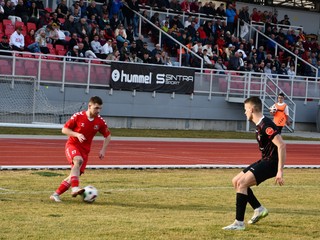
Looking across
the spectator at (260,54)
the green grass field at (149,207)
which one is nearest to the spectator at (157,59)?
the spectator at (260,54)

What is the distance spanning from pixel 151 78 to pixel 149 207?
21.6m

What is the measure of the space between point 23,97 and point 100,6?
31.4 feet

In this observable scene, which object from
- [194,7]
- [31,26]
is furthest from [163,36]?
[31,26]

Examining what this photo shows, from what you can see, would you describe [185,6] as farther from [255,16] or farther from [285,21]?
[285,21]

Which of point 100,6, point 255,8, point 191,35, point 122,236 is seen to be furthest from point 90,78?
point 122,236

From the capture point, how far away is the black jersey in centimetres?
1067

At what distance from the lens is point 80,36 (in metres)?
33.0

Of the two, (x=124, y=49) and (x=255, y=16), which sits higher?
(x=255, y=16)

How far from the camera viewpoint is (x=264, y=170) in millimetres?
10898

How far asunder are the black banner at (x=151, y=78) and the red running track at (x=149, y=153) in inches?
242

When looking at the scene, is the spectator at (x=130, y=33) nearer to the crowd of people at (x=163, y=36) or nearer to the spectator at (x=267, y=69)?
the crowd of people at (x=163, y=36)

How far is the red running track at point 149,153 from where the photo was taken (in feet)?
66.0

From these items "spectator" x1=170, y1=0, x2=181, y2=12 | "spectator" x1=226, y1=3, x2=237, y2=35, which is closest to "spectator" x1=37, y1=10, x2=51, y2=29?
"spectator" x1=170, y1=0, x2=181, y2=12

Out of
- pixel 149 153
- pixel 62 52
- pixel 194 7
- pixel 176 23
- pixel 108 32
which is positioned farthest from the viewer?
pixel 194 7
